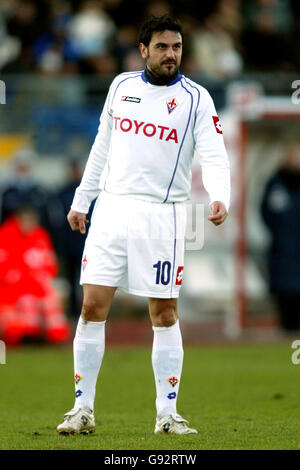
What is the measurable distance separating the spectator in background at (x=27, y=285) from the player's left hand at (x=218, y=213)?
7.61 metres

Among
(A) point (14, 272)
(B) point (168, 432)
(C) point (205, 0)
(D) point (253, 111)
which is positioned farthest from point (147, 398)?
(C) point (205, 0)

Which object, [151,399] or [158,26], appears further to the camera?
[151,399]

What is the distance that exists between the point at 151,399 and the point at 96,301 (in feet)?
8.53

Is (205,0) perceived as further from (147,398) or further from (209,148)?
(209,148)

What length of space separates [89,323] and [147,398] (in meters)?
2.60

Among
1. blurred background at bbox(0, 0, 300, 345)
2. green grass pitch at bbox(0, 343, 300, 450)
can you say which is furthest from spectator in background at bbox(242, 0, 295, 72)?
green grass pitch at bbox(0, 343, 300, 450)

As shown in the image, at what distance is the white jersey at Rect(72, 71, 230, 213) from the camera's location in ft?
22.8

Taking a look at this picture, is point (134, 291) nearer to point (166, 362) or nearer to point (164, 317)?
point (164, 317)

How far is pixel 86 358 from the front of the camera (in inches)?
273

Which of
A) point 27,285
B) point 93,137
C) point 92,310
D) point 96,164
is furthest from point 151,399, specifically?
point 93,137

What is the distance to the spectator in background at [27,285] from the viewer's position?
555 inches

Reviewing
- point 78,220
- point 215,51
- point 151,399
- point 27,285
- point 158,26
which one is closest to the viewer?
point 158,26
